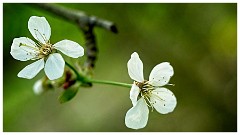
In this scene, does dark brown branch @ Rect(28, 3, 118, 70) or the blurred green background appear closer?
dark brown branch @ Rect(28, 3, 118, 70)

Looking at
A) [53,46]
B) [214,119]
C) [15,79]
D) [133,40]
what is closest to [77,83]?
[53,46]

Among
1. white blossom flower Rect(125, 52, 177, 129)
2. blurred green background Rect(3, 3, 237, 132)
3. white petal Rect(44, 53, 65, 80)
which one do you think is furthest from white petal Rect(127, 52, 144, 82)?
blurred green background Rect(3, 3, 237, 132)

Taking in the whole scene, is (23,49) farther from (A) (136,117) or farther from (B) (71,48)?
(A) (136,117)

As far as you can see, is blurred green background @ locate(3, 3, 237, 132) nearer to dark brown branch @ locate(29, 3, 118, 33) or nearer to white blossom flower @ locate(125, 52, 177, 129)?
dark brown branch @ locate(29, 3, 118, 33)

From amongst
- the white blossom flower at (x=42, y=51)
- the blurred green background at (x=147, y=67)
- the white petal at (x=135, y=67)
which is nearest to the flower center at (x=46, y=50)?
the white blossom flower at (x=42, y=51)

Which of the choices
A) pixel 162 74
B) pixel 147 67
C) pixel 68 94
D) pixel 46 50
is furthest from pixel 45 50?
pixel 147 67

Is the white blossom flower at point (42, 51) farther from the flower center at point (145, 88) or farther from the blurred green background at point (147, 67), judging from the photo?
the blurred green background at point (147, 67)
